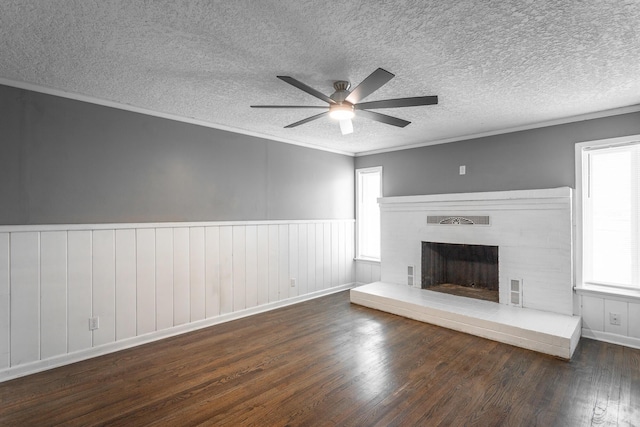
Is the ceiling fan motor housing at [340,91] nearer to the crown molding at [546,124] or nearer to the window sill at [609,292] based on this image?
the crown molding at [546,124]

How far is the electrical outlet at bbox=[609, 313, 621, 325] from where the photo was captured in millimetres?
3488

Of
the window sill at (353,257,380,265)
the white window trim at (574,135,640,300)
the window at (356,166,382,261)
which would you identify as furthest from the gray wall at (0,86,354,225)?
the white window trim at (574,135,640,300)

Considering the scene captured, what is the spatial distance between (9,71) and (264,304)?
363cm

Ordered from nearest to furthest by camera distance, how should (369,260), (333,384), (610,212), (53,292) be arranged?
(333,384), (53,292), (610,212), (369,260)

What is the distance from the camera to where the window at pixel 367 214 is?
6.09 m

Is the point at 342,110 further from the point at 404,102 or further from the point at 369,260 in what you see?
the point at 369,260

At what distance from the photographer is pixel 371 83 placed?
2221 mm

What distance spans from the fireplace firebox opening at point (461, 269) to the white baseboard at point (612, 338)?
1.00 m

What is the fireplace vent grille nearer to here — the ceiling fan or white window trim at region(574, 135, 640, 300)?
white window trim at region(574, 135, 640, 300)

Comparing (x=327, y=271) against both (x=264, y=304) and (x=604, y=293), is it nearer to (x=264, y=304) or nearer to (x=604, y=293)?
(x=264, y=304)

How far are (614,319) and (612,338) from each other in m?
0.21

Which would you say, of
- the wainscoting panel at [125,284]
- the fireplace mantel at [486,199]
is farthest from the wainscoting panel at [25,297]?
the fireplace mantel at [486,199]

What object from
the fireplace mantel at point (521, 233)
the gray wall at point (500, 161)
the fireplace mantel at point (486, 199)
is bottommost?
the fireplace mantel at point (521, 233)

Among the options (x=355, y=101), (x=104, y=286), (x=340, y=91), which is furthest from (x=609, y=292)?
(x=104, y=286)
